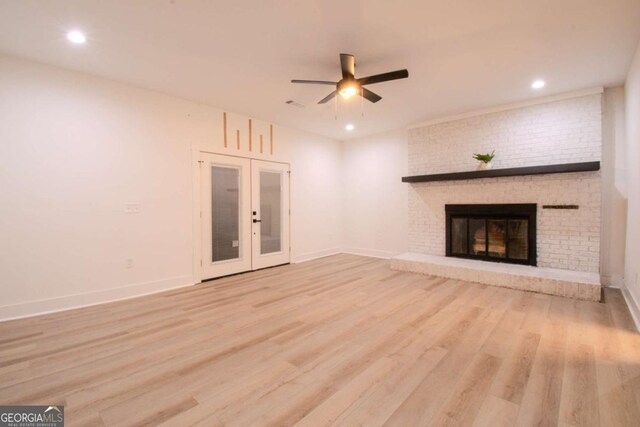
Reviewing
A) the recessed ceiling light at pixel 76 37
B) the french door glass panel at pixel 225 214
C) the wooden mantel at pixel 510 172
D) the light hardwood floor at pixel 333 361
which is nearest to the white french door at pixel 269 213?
the french door glass panel at pixel 225 214

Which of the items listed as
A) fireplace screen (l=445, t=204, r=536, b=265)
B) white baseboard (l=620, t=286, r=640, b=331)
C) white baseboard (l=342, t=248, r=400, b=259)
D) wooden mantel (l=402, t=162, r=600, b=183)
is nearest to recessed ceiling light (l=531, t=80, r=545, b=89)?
wooden mantel (l=402, t=162, r=600, b=183)

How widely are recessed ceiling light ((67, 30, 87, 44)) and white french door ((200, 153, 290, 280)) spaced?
77.5 inches

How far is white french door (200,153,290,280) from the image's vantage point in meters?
4.65

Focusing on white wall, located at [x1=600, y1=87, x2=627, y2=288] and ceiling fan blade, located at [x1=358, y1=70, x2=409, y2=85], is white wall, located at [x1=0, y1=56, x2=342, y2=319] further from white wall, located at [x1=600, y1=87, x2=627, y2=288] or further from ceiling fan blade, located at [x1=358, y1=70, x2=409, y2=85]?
white wall, located at [x1=600, y1=87, x2=627, y2=288]

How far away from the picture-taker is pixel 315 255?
257 inches

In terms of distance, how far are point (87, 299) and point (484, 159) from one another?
6.23 m

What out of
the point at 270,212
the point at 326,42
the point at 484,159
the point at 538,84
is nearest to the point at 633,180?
the point at 538,84

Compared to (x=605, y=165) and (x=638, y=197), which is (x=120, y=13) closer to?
(x=638, y=197)

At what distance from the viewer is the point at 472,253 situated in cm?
509

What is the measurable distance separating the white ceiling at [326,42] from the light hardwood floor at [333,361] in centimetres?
292

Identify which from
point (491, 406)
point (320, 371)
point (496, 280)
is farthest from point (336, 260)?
point (491, 406)

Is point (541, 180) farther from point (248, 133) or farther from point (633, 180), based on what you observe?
point (248, 133)

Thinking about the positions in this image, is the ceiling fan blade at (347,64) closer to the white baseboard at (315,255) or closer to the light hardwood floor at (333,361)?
the light hardwood floor at (333,361)

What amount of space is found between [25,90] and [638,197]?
6922 millimetres
